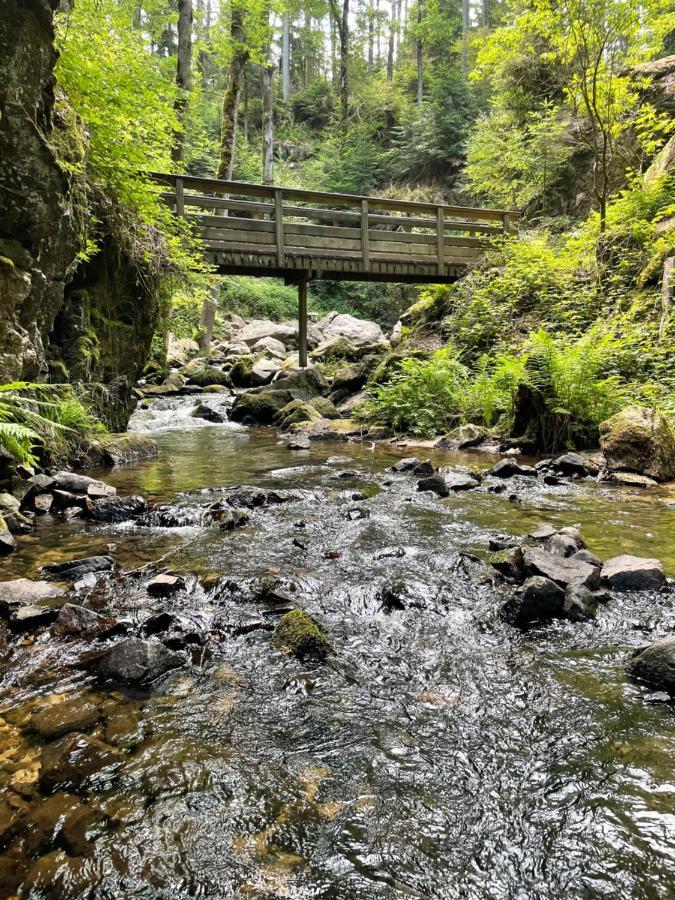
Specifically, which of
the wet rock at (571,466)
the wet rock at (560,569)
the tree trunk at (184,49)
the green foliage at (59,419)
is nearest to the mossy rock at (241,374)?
the tree trunk at (184,49)

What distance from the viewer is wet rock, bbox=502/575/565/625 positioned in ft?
10.2

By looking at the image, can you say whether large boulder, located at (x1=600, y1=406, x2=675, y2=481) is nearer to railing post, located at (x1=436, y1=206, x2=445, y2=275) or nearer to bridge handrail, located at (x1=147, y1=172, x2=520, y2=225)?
bridge handrail, located at (x1=147, y1=172, x2=520, y2=225)

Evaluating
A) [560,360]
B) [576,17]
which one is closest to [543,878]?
[560,360]

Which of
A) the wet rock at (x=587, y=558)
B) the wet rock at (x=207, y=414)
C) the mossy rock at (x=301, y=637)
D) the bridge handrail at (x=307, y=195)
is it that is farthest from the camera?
the wet rock at (x=207, y=414)

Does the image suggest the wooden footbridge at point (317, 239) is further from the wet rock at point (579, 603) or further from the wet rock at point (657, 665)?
the wet rock at point (657, 665)

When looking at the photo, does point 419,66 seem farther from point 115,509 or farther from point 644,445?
point 115,509

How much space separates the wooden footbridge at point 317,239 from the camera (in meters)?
13.2

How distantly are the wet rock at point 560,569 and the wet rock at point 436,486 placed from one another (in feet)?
8.28

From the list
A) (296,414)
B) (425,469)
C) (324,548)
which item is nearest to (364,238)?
(296,414)

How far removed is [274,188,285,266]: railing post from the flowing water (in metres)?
11.5

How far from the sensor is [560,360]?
8508 mm

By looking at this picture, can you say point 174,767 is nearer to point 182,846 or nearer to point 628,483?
point 182,846

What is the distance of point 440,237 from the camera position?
1595 centimetres

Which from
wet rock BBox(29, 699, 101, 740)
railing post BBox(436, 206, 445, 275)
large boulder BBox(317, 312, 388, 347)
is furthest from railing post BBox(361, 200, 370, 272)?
wet rock BBox(29, 699, 101, 740)
